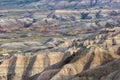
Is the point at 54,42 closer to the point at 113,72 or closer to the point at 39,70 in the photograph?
the point at 39,70

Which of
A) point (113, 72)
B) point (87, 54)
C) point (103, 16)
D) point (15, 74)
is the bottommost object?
point (103, 16)

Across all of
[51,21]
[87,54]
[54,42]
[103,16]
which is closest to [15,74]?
[87,54]

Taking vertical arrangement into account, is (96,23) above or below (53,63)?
below

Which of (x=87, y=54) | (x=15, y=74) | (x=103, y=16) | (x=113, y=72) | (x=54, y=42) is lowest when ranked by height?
(x=103, y=16)

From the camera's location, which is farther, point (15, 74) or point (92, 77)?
point (15, 74)

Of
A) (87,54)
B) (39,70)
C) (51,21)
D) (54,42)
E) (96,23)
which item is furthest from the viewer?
(51,21)

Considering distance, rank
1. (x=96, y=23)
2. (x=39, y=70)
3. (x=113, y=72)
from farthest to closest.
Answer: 1. (x=96, y=23)
2. (x=39, y=70)
3. (x=113, y=72)

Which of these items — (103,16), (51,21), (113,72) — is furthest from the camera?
(103,16)

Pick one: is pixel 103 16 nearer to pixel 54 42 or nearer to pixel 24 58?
pixel 54 42

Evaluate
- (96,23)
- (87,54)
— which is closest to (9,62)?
(87,54)
